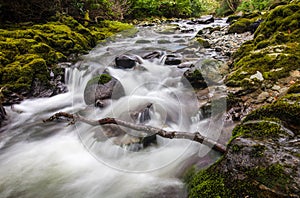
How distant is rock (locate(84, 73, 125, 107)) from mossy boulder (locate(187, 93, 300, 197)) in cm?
330

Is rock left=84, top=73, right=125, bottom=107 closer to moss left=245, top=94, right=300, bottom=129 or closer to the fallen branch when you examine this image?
the fallen branch

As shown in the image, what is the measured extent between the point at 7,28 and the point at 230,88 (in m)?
7.38

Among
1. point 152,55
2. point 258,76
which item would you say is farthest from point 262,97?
point 152,55

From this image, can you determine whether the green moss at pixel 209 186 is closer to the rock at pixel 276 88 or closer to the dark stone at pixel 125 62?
the rock at pixel 276 88

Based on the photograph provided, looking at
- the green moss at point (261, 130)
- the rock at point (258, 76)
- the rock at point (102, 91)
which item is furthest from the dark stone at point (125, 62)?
A: the green moss at point (261, 130)

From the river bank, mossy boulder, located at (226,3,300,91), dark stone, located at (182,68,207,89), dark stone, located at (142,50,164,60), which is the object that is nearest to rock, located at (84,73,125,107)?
the river bank

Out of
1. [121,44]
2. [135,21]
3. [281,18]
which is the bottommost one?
[121,44]

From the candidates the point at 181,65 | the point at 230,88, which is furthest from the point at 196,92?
the point at 181,65

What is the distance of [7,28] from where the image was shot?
6957mm

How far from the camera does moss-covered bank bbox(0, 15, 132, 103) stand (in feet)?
16.7

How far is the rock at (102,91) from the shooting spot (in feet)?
15.8

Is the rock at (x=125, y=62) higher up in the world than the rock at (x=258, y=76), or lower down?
higher up

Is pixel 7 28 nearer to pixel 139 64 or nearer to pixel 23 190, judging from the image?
pixel 139 64

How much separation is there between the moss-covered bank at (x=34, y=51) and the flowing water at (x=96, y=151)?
61 cm
